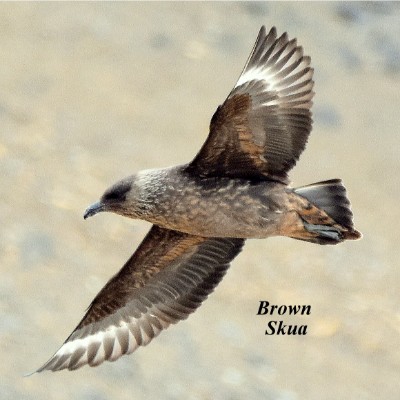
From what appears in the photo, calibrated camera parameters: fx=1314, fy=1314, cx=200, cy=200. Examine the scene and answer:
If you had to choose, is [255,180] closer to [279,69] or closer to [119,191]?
[279,69]

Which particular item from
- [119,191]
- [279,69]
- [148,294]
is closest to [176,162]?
[148,294]

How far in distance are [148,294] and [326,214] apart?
1.12 m

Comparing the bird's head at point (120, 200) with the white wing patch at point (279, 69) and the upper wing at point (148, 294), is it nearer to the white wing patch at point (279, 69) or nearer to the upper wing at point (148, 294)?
the upper wing at point (148, 294)

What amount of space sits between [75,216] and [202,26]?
101 inches

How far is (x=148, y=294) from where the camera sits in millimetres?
6051

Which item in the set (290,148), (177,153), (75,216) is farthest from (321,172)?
(290,148)

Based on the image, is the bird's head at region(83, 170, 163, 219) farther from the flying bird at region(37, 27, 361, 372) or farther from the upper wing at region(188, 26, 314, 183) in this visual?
the upper wing at region(188, 26, 314, 183)

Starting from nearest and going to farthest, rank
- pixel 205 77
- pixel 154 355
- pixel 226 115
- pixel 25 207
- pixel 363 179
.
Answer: pixel 226 115 → pixel 154 355 → pixel 25 207 → pixel 363 179 → pixel 205 77

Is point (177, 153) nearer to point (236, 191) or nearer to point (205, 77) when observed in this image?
point (205, 77)

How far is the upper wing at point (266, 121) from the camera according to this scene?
5.27m

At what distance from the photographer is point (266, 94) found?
17.4 ft

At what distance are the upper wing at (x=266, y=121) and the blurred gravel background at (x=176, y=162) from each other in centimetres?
304

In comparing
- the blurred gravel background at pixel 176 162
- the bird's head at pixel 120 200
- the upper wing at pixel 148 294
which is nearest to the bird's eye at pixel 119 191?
the bird's head at pixel 120 200

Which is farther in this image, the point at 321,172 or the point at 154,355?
the point at 321,172
